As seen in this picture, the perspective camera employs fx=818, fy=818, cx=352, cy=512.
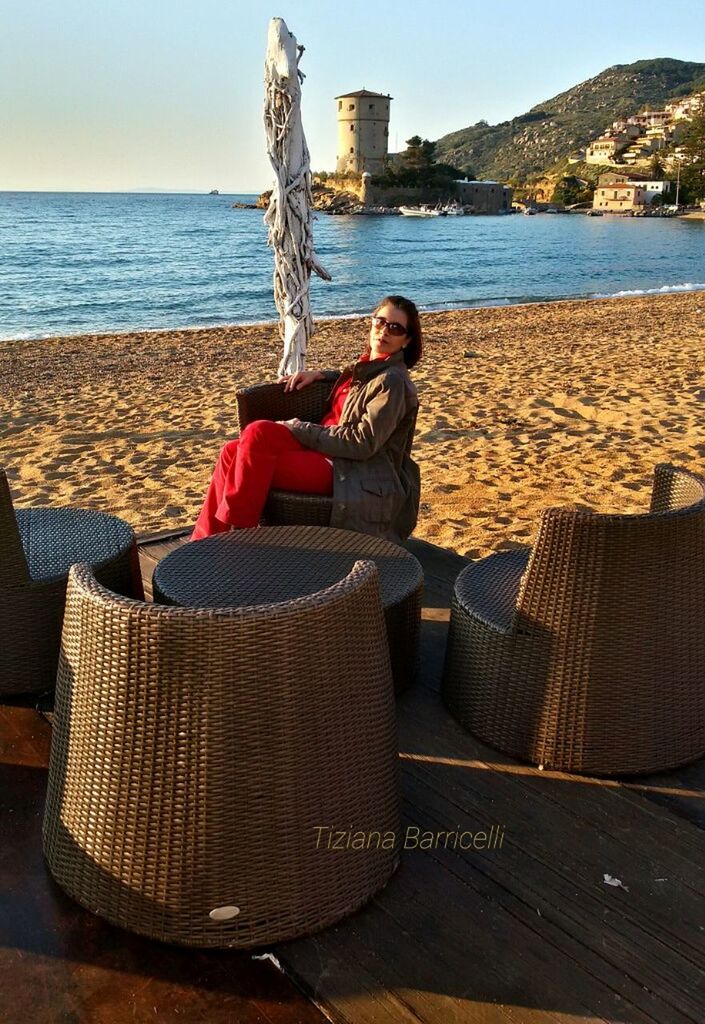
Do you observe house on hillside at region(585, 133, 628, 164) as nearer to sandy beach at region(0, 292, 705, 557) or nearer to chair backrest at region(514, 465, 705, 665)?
sandy beach at region(0, 292, 705, 557)

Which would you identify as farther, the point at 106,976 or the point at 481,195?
the point at 481,195

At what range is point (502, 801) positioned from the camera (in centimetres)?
206

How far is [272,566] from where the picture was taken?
2684 millimetres

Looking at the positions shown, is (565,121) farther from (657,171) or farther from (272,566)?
(272,566)

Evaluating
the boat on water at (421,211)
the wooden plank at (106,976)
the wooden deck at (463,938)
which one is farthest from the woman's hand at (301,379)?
the boat on water at (421,211)

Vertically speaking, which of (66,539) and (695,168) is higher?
(695,168)

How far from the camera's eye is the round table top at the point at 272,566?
8.09 feet

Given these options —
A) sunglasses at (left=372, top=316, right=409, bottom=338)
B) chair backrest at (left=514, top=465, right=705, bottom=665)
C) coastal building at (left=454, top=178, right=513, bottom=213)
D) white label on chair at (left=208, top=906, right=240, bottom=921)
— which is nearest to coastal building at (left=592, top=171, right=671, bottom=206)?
coastal building at (left=454, top=178, right=513, bottom=213)

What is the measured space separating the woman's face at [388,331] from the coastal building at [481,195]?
9733cm

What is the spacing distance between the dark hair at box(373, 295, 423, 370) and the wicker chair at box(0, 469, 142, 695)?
1.40 m

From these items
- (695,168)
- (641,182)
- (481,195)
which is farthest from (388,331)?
(641,182)

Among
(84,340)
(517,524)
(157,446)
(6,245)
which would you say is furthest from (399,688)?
(6,245)

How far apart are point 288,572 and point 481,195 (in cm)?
10084

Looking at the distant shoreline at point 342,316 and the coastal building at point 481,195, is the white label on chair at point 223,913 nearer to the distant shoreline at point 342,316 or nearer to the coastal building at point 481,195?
the distant shoreline at point 342,316
